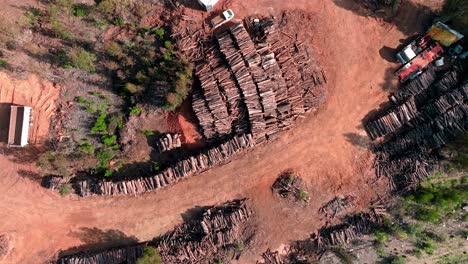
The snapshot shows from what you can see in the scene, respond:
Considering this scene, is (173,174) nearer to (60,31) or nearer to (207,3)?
(207,3)

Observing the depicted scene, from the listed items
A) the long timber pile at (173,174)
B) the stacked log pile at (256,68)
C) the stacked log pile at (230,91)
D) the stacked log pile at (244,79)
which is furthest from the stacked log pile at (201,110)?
the stacked log pile at (256,68)

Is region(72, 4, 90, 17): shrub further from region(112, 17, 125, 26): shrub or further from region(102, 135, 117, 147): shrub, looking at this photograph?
region(102, 135, 117, 147): shrub

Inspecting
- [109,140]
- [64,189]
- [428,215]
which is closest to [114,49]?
[109,140]

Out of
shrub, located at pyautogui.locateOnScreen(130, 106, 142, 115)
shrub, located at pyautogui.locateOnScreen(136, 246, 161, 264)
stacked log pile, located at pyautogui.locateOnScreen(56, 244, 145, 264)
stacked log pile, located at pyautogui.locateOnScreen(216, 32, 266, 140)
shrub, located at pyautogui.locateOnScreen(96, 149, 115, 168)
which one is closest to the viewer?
shrub, located at pyautogui.locateOnScreen(136, 246, 161, 264)

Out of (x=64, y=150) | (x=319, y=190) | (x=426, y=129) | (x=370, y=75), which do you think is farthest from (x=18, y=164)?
(x=426, y=129)

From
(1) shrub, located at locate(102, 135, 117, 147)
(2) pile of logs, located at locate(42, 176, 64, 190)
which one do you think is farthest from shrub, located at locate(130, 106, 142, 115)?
(2) pile of logs, located at locate(42, 176, 64, 190)

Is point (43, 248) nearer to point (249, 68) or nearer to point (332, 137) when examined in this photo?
point (249, 68)
